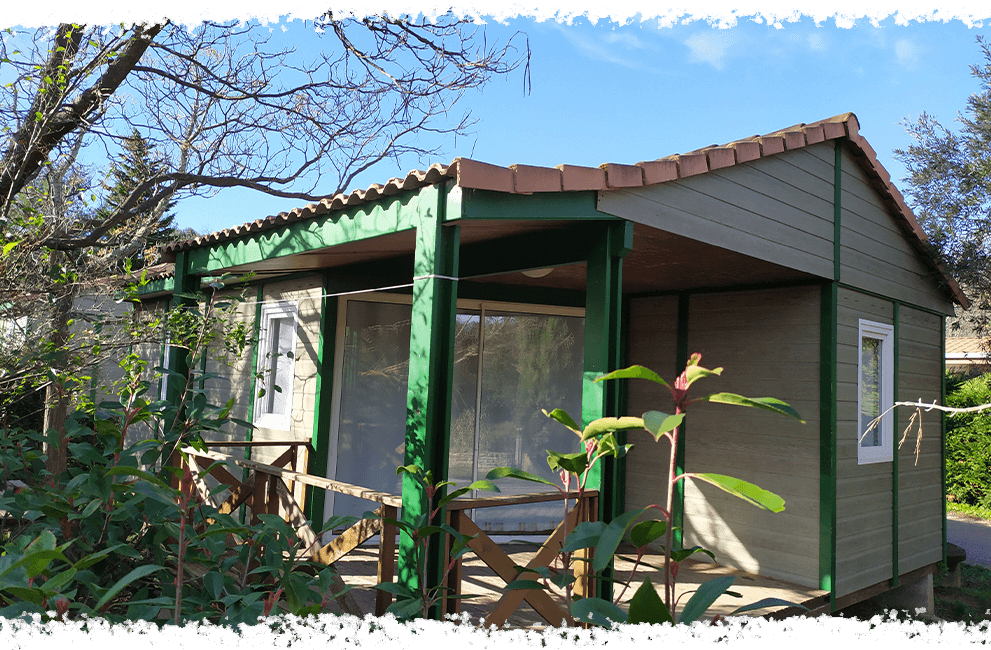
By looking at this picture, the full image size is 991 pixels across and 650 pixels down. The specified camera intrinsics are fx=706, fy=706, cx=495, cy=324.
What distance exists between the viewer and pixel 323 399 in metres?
6.47

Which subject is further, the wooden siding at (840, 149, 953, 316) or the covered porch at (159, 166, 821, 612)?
the wooden siding at (840, 149, 953, 316)

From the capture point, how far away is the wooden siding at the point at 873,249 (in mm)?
6117

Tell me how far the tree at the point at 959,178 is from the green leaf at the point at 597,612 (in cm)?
971

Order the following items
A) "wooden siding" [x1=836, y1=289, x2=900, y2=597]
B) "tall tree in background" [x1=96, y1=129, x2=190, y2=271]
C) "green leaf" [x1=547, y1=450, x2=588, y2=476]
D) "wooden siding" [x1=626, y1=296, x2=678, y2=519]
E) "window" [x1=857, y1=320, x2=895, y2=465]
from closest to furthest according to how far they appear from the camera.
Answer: "green leaf" [x1=547, y1=450, x2=588, y2=476], "wooden siding" [x1=836, y1=289, x2=900, y2=597], "tall tree in background" [x1=96, y1=129, x2=190, y2=271], "window" [x1=857, y1=320, x2=895, y2=465], "wooden siding" [x1=626, y1=296, x2=678, y2=519]

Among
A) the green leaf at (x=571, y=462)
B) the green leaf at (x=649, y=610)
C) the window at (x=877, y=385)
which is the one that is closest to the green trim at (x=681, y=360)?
the window at (x=877, y=385)

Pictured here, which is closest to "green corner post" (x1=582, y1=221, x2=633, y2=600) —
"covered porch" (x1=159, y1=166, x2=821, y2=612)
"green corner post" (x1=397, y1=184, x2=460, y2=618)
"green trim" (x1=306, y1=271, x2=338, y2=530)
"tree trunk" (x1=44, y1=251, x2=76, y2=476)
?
"covered porch" (x1=159, y1=166, x2=821, y2=612)

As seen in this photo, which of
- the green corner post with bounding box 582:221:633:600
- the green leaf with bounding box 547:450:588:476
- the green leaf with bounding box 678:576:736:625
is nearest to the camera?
the green leaf with bounding box 678:576:736:625

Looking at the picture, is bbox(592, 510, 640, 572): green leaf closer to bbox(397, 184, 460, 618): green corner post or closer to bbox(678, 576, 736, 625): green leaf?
bbox(678, 576, 736, 625): green leaf

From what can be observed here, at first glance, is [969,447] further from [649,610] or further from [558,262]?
[649,610]

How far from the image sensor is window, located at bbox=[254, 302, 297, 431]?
700 centimetres

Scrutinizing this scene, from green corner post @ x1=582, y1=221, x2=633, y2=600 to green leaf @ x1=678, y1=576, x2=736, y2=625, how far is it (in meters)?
2.28

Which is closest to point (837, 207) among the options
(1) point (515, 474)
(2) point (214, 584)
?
(1) point (515, 474)

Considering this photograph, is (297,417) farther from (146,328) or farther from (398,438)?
(146,328)

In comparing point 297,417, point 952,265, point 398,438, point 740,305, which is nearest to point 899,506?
point 740,305
